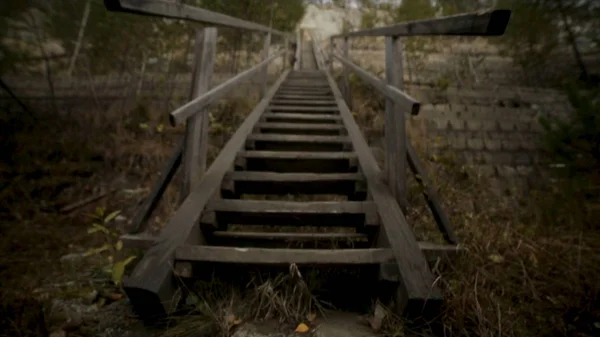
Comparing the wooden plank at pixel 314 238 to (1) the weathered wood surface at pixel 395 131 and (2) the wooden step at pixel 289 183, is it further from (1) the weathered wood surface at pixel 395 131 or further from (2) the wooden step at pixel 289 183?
(2) the wooden step at pixel 289 183

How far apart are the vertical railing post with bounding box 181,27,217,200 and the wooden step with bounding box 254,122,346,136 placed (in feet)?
4.96

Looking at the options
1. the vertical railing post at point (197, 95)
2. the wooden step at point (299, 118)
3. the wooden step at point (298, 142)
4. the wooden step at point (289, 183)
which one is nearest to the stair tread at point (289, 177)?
the wooden step at point (289, 183)

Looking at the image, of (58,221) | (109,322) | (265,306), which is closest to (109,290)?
(109,322)

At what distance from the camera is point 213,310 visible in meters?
1.52

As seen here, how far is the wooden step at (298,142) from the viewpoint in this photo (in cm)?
326

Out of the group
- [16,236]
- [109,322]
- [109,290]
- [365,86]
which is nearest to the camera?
[109,322]

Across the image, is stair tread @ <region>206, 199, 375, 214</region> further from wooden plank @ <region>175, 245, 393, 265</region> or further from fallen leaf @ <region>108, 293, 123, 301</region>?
fallen leaf @ <region>108, 293, 123, 301</region>

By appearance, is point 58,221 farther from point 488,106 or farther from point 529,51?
point 529,51

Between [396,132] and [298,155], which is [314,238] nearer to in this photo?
[396,132]

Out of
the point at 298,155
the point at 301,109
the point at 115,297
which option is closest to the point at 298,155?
the point at 298,155

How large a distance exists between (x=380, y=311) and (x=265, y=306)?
0.56 m

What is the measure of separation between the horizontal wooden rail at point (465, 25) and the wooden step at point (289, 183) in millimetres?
1112

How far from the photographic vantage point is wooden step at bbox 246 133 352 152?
3.26 metres

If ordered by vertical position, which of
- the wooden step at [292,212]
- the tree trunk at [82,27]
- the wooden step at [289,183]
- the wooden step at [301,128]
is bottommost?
the wooden step at [292,212]
